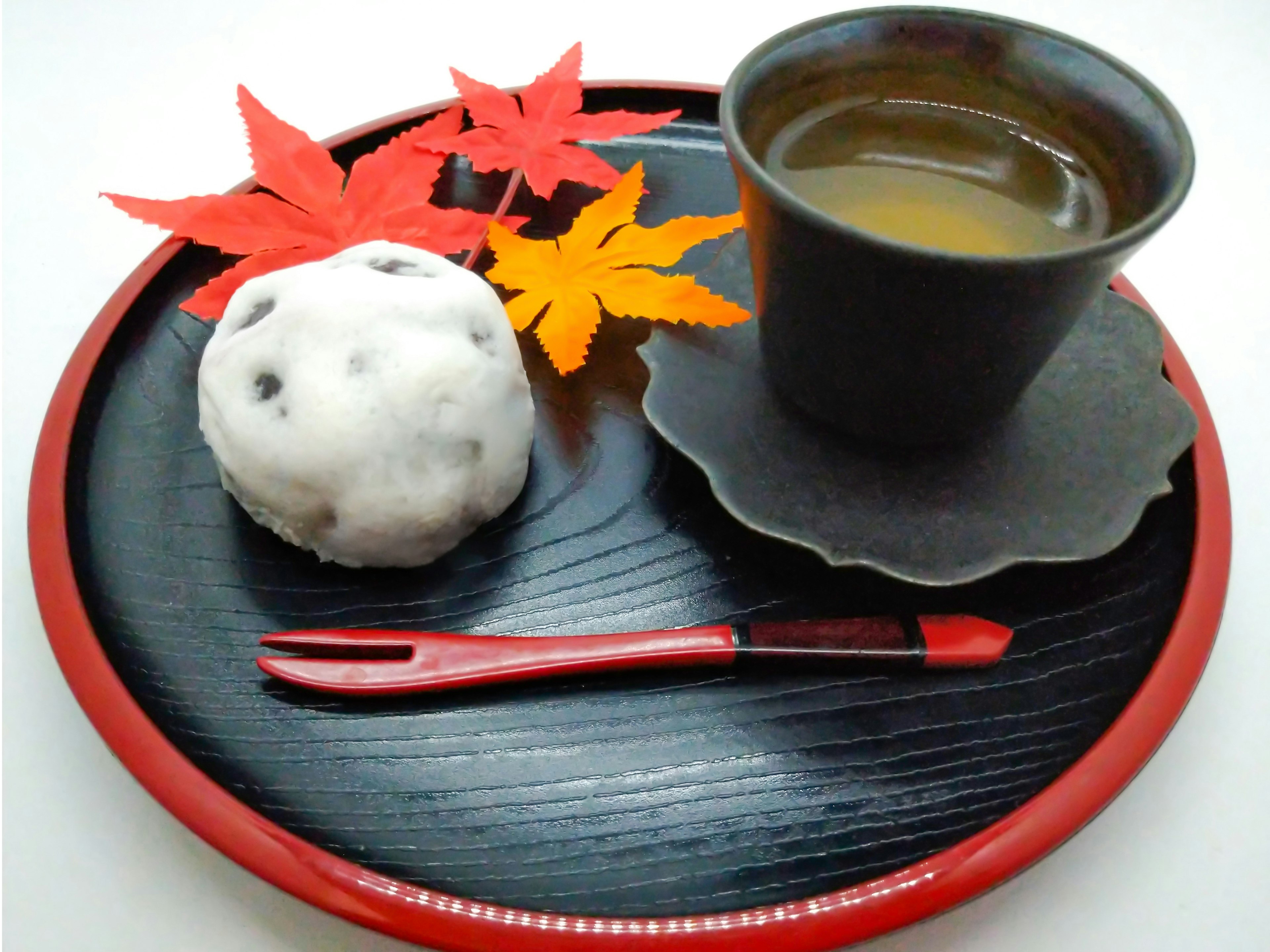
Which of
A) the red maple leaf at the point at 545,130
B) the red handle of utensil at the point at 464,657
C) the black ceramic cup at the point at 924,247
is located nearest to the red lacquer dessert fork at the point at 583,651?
the red handle of utensil at the point at 464,657

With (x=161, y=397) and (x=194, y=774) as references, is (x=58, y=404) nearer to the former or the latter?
(x=161, y=397)

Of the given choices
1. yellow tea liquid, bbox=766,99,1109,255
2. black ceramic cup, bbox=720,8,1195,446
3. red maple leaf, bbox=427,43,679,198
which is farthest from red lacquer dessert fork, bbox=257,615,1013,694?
red maple leaf, bbox=427,43,679,198

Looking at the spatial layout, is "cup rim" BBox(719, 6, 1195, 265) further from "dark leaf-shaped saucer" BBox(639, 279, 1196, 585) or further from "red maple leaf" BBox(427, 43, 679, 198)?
"red maple leaf" BBox(427, 43, 679, 198)

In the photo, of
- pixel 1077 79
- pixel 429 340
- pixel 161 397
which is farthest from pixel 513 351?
pixel 1077 79

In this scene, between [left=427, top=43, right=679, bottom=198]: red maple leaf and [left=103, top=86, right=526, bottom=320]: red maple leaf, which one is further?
[left=427, top=43, right=679, bottom=198]: red maple leaf

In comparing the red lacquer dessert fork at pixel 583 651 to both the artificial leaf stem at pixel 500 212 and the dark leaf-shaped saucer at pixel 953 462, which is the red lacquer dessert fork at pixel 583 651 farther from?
the artificial leaf stem at pixel 500 212
